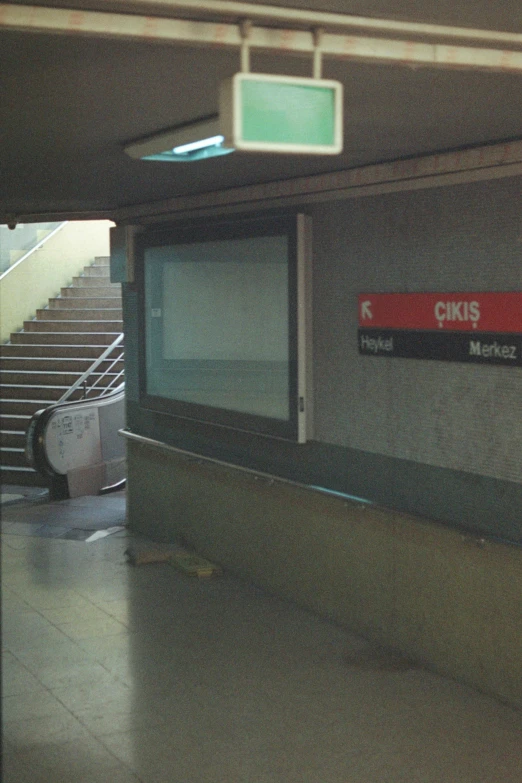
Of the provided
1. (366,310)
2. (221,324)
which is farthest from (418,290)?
(221,324)

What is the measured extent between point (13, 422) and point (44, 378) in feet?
3.03

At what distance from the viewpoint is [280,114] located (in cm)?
240

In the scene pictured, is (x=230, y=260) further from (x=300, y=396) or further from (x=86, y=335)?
(x=86, y=335)

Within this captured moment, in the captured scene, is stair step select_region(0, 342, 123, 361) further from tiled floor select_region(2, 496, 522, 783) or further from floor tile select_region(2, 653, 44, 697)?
floor tile select_region(2, 653, 44, 697)

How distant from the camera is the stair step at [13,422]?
1209 centimetres

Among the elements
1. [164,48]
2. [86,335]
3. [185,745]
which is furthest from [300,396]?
[86,335]

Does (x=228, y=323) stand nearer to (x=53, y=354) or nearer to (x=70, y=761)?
(x=70, y=761)

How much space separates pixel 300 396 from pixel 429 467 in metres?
1.13

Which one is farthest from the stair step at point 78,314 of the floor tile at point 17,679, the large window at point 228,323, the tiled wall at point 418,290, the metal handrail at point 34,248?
the floor tile at point 17,679

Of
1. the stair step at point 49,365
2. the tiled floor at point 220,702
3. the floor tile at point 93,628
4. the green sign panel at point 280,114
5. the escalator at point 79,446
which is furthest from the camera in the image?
the stair step at point 49,365

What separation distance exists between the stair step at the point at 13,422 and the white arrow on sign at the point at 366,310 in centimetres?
721

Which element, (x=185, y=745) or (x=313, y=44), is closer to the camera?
(x=313, y=44)

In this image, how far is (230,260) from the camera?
7.02 metres

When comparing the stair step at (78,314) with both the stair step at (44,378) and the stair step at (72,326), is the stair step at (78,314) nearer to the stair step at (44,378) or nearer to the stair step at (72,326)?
the stair step at (72,326)
